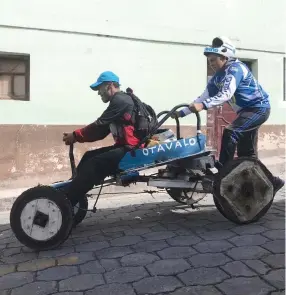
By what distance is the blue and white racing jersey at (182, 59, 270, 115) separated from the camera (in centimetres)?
399

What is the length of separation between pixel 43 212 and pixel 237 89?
2.21m

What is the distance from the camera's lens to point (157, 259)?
11.1ft

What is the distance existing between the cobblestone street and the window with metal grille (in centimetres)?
278

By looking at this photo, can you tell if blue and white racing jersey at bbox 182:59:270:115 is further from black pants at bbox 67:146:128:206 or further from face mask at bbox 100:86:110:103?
black pants at bbox 67:146:128:206

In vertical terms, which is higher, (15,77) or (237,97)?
(15,77)

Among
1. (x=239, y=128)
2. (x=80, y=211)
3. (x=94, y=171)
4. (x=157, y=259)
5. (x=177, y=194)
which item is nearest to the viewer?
(x=157, y=259)

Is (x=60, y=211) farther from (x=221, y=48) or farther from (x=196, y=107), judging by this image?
(x=221, y=48)

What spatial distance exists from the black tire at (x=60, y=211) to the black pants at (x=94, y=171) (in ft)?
0.51

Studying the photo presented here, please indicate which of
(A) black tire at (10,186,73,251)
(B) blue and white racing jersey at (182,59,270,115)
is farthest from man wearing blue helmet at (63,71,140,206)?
(B) blue and white racing jersey at (182,59,270,115)

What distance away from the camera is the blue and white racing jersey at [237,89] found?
13.1ft

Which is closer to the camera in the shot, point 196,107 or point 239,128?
point 196,107

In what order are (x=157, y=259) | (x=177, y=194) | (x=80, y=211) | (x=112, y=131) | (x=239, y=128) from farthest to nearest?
(x=177, y=194)
(x=80, y=211)
(x=239, y=128)
(x=112, y=131)
(x=157, y=259)

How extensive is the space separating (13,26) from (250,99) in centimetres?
403

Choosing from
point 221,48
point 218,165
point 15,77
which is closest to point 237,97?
point 221,48
